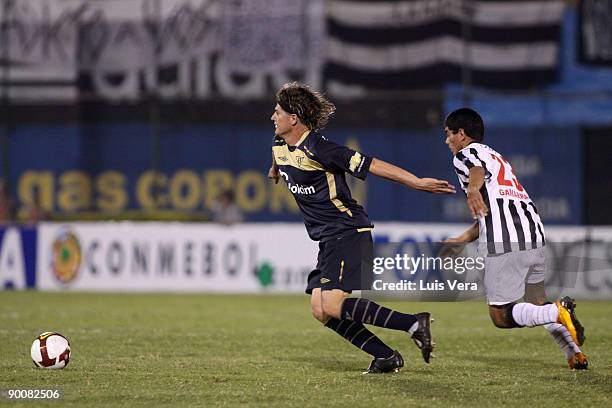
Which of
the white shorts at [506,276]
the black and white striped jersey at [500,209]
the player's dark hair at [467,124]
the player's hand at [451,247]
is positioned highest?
the player's dark hair at [467,124]

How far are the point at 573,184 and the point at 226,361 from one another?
51.1 ft

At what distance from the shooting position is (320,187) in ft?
28.1

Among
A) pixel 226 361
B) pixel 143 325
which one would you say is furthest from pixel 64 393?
pixel 143 325

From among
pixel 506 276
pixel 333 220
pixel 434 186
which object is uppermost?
pixel 434 186

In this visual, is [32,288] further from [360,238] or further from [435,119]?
[360,238]

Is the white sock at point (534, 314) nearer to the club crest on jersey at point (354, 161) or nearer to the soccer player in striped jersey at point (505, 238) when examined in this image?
the soccer player in striped jersey at point (505, 238)

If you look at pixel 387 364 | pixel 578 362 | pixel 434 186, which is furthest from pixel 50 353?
pixel 578 362

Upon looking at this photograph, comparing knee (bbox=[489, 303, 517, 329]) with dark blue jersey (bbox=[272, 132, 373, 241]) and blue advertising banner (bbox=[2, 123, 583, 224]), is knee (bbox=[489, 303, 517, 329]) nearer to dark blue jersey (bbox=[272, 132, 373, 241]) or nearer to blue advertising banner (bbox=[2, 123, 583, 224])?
dark blue jersey (bbox=[272, 132, 373, 241])

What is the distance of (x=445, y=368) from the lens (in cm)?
912

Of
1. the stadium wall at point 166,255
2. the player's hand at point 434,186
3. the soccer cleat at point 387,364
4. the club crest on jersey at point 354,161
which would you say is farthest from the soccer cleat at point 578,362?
the stadium wall at point 166,255

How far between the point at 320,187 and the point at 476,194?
3.86 feet

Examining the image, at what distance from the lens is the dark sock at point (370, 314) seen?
27.5ft

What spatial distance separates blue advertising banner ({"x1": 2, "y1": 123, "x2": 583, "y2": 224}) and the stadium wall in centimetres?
Answer: 528

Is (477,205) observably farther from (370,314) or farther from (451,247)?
(370,314)
